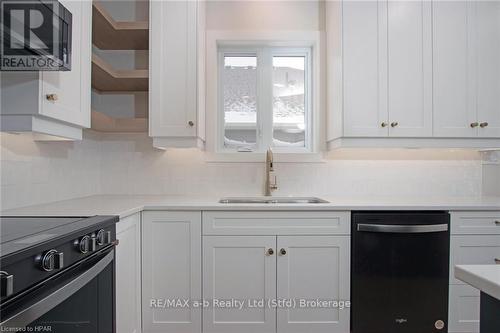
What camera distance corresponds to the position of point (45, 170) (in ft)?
6.15

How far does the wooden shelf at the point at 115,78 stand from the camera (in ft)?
6.63

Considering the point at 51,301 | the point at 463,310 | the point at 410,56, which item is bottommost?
the point at 463,310

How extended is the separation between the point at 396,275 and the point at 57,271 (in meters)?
1.81

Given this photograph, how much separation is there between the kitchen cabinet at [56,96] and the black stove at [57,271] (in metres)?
0.42

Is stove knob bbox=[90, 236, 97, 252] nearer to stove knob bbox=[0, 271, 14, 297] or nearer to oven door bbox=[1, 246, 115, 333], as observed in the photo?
oven door bbox=[1, 246, 115, 333]

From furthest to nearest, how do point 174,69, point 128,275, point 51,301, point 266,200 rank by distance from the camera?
point 266,200
point 174,69
point 128,275
point 51,301

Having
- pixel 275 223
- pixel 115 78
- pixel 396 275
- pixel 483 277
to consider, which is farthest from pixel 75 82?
pixel 396 275

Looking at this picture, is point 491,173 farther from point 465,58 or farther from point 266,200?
point 266,200

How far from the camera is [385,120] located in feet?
7.18

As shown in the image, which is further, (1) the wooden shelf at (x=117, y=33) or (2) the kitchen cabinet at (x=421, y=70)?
(2) the kitchen cabinet at (x=421, y=70)

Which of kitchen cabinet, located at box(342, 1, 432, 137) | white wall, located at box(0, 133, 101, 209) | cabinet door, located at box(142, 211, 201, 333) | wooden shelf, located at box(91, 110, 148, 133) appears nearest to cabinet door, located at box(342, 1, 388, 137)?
kitchen cabinet, located at box(342, 1, 432, 137)

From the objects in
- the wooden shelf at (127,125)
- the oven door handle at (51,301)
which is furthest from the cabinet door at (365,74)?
the oven door handle at (51,301)

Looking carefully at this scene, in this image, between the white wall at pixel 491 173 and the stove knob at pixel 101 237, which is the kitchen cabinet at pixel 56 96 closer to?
the stove knob at pixel 101 237
